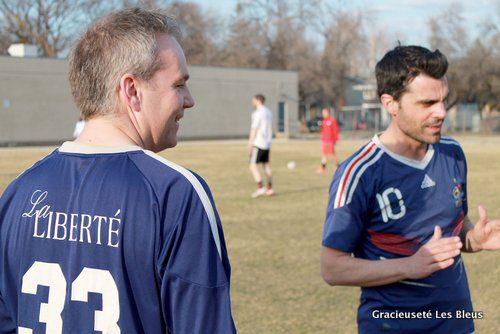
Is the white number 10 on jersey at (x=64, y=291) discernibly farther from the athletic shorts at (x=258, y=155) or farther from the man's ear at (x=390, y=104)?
the athletic shorts at (x=258, y=155)

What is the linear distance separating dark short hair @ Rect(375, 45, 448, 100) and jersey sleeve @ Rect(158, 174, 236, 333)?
180 centimetres

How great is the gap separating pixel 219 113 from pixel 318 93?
24.6 metres

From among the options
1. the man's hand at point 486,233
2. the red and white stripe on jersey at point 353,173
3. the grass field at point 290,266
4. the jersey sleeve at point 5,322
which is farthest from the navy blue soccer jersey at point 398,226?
the grass field at point 290,266

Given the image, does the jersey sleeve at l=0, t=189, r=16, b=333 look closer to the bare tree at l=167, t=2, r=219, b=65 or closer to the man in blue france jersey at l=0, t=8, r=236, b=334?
the man in blue france jersey at l=0, t=8, r=236, b=334

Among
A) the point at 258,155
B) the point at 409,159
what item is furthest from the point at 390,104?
the point at 258,155

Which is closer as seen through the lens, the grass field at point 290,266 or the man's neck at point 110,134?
the man's neck at point 110,134

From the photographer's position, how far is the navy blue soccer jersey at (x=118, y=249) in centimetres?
166

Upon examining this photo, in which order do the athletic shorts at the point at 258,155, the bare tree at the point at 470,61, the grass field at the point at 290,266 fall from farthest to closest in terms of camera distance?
the bare tree at the point at 470,61, the athletic shorts at the point at 258,155, the grass field at the point at 290,266

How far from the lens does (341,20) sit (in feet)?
238

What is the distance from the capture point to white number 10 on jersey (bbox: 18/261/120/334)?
5.56ft

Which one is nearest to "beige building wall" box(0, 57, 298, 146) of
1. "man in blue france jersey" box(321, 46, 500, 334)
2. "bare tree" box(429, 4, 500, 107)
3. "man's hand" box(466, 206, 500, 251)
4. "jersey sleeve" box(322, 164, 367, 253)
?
"bare tree" box(429, 4, 500, 107)

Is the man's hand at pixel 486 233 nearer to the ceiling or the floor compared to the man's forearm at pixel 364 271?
nearer to the ceiling

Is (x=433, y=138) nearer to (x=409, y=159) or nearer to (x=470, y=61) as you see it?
(x=409, y=159)

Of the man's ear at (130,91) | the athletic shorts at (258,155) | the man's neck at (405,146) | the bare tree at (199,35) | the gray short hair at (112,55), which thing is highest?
the bare tree at (199,35)
